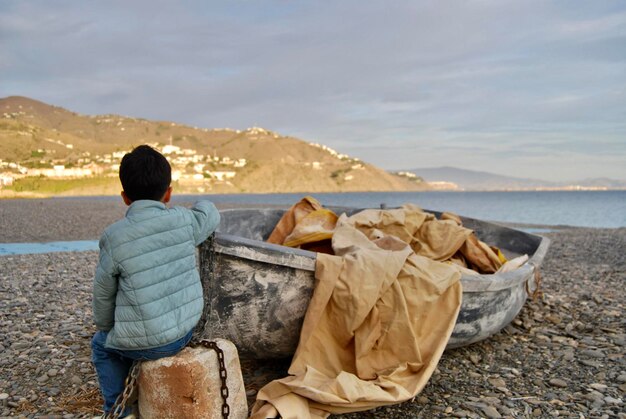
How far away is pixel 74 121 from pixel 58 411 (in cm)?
20558

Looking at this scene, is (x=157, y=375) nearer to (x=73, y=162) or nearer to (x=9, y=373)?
(x=9, y=373)

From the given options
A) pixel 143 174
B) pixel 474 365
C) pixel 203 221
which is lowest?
pixel 474 365

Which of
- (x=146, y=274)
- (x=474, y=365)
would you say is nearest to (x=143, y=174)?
(x=146, y=274)

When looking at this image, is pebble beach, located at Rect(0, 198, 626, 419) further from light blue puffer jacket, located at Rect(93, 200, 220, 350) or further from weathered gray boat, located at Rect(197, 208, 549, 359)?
light blue puffer jacket, located at Rect(93, 200, 220, 350)

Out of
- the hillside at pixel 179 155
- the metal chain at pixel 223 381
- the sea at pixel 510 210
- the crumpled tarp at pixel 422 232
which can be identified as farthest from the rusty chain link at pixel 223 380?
the hillside at pixel 179 155

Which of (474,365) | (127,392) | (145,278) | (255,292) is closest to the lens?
(145,278)

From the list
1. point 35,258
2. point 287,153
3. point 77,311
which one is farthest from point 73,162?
point 77,311

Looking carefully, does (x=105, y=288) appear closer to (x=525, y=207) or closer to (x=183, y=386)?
(x=183, y=386)

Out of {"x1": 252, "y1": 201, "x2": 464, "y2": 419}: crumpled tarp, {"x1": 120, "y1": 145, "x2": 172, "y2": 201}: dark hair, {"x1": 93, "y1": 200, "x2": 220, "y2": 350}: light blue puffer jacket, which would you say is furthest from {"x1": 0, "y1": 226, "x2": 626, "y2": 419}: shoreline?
{"x1": 120, "y1": 145, "x2": 172, "y2": 201}: dark hair

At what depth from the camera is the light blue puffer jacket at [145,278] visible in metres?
2.96

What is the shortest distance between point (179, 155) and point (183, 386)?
155280 mm

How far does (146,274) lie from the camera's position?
298 centimetres

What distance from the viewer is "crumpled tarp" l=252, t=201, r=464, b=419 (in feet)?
11.7

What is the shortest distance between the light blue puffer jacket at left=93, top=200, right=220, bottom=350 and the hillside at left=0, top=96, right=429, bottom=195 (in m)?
83.9
